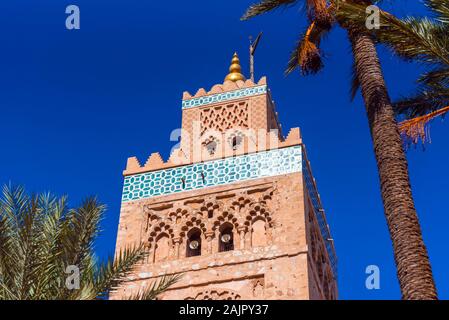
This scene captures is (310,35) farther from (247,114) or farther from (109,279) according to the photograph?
(247,114)

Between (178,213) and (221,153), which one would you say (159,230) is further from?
(221,153)

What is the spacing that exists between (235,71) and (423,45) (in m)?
12.1

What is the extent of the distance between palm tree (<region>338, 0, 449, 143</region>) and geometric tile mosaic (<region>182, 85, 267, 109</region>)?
9433 millimetres

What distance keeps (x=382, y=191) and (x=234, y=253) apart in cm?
786

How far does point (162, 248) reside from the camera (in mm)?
16328

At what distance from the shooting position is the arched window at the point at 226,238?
16188 mm

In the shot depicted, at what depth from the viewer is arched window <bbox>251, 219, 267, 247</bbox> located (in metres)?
15.8

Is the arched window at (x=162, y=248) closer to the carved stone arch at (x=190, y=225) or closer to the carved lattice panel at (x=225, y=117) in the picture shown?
the carved stone arch at (x=190, y=225)

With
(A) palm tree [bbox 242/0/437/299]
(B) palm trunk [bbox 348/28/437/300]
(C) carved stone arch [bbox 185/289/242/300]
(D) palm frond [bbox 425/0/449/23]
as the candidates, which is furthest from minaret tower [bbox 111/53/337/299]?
(D) palm frond [bbox 425/0/449/23]

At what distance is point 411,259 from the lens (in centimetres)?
728

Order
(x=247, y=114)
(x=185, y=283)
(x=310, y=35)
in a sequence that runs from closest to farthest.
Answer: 1. (x=310, y=35)
2. (x=185, y=283)
3. (x=247, y=114)

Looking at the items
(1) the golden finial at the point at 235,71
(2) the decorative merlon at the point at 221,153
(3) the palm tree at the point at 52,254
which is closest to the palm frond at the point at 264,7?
(3) the palm tree at the point at 52,254

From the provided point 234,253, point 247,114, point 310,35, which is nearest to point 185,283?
point 234,253

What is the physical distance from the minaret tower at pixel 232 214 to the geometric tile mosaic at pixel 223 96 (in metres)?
0.05
